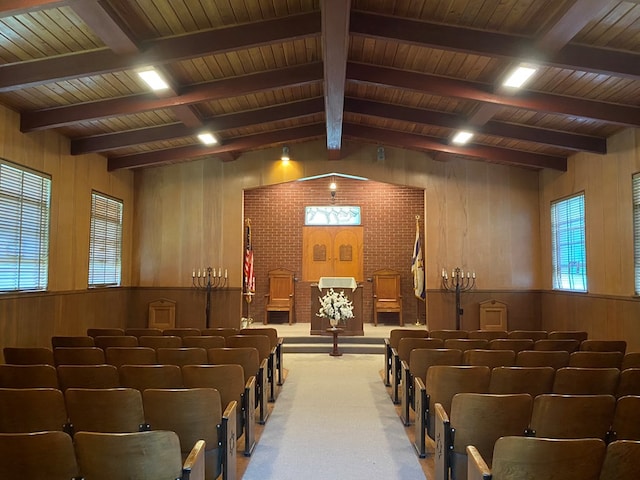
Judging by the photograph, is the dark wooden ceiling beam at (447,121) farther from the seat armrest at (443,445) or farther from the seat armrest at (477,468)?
the seat armrest at (477,468)

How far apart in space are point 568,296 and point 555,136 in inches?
106

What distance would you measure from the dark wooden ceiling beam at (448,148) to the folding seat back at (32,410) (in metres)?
6.85

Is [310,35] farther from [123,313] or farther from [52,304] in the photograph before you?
[123,313]

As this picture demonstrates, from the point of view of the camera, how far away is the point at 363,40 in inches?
208

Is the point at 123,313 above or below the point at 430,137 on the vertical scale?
below

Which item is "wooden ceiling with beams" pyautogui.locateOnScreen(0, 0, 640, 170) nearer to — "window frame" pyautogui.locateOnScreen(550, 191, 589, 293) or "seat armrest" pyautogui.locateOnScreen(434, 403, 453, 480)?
"window frame" pyautogui.locateOnScreen(550, 191, 589, 293)

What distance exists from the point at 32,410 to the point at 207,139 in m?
5.76

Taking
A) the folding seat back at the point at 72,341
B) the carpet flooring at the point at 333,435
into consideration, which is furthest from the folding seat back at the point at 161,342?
the carpet flooring at the point at 333,435

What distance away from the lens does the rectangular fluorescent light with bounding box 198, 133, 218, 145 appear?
24.6 ft

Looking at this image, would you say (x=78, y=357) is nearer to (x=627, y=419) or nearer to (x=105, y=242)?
(x=627, y=419)

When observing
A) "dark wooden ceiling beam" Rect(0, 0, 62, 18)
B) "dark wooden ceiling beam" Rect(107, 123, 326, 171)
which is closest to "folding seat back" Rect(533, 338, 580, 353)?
"dark wooden ceiling beam" Rect(0, 0, 62, 18)

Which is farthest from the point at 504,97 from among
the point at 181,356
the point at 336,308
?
the point at 181,356

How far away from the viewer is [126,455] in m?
1.93

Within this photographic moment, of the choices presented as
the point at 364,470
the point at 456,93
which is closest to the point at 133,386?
the point at 364,470
